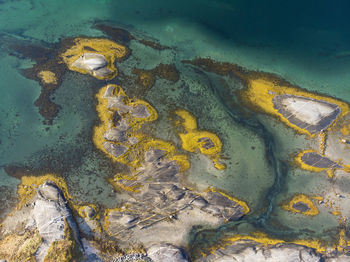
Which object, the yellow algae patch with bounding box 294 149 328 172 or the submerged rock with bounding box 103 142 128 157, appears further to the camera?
the submerged rock with bounding box 103 142 128 157

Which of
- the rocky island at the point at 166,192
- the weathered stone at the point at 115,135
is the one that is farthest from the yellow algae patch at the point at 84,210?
the weathered stone at the point at 115,135

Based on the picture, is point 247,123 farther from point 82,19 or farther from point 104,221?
point 82,19

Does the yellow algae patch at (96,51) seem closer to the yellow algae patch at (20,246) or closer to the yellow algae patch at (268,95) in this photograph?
the yellow algae patch at (268,95)

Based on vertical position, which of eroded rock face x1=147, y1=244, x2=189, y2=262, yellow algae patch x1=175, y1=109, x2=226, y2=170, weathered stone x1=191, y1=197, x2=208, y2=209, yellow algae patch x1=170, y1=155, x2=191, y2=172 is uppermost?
yellow algae patch x1=175, y1=109, x2=226, y2=170

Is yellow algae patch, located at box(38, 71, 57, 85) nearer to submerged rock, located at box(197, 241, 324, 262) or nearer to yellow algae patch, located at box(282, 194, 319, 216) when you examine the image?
submerged rock, located at box(197, 241, 324, 262)

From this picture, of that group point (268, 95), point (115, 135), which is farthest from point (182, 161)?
point (268, 95)

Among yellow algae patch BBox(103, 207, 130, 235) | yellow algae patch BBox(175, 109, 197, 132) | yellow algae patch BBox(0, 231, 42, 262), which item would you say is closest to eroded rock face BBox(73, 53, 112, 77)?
yellow algae patch BBox(175, 109, 197, 132)
